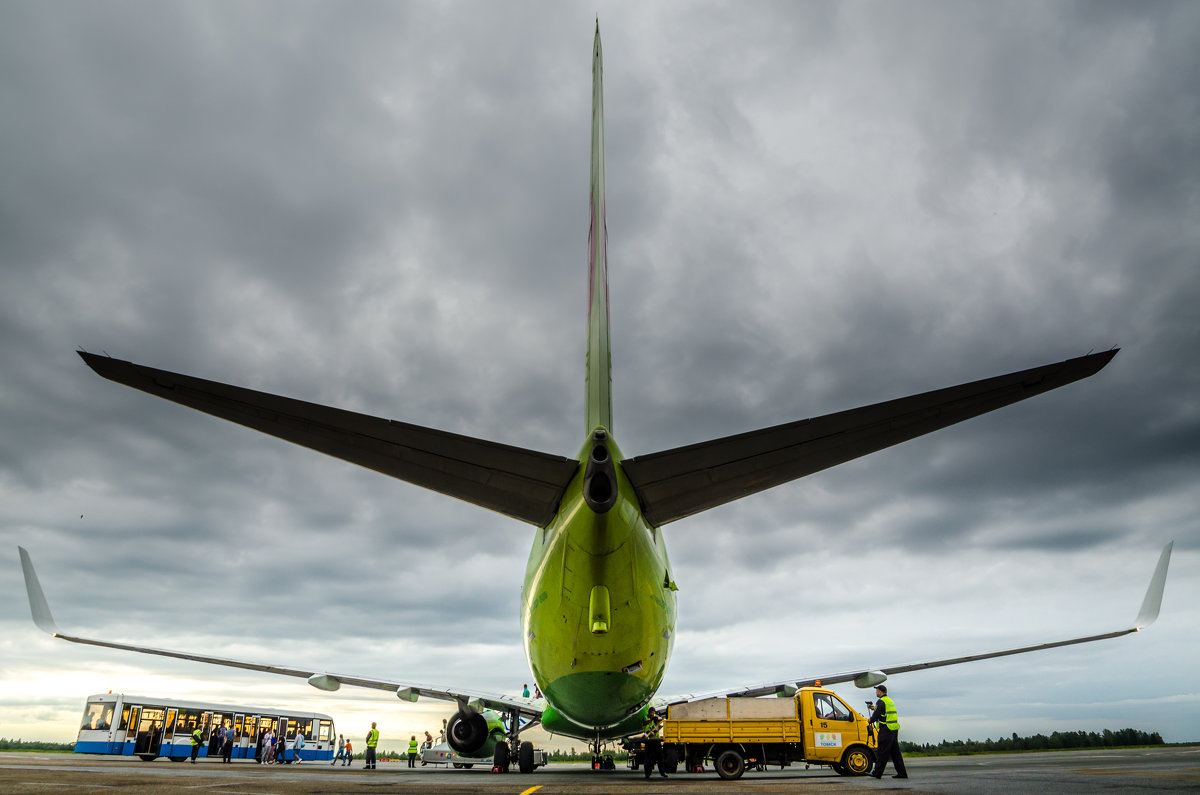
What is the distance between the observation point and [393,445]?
7371mm

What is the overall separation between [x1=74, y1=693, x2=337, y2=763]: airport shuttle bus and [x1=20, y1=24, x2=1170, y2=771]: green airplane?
26.5 metres

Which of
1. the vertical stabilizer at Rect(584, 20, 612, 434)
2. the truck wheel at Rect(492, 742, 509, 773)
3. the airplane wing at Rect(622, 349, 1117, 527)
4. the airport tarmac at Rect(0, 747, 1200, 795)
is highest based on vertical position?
the vertical stabilizer at Rect(584, 20, 612, 434)

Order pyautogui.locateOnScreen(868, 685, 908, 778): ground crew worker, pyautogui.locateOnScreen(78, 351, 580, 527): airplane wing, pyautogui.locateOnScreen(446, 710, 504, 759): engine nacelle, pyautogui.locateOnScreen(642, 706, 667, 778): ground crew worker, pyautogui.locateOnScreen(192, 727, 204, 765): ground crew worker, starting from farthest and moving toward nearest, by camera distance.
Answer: pyautogui.locateOnScreen(192, 727, 204, 765): ground crew worker
pyautogui.locateOnScreen(446, 710, 504, 759): engine nacelle
pyautogui.locateOnScreen(642, 706, 667, 778): ground crew worker
pyautogui.locateOnScreen(868, 685, 908, 778): ground crew worker
pyautogui.locateOnScreen(78, 351, 580, 527): airplane wing

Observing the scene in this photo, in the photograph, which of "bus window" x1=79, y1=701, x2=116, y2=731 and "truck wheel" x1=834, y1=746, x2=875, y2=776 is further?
→ "bus window" x1=79, y1=701, x2=116, y2=731

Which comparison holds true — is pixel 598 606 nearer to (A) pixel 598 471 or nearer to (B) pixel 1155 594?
(A) pixel 598 471

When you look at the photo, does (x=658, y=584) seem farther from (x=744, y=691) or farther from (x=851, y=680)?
(x=851, y=680)

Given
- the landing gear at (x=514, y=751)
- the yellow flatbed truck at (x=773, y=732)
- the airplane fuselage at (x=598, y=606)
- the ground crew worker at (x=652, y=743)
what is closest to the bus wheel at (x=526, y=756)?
the landing gear at (x=514, y=751)

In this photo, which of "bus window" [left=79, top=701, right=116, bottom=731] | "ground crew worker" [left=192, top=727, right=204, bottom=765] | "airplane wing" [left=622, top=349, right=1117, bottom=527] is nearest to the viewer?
"airplane wing" [left=622, top=349, right=1117, bottom=527]

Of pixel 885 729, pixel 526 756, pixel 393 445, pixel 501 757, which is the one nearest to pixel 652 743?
pixel 526 756

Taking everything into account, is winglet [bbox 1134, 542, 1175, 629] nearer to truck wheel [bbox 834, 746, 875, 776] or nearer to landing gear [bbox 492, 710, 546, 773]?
truck wheel [bbox 834, 746, 875, 776]

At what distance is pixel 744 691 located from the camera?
2281cm

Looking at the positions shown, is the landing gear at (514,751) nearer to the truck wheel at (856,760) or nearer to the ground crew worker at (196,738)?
the truck wheel at (856,760)

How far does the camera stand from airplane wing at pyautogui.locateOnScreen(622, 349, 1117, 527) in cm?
616

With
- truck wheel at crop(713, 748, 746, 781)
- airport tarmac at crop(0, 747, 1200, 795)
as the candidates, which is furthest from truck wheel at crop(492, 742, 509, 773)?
airport tarmac at crop(0, 747, 1200, 795)
